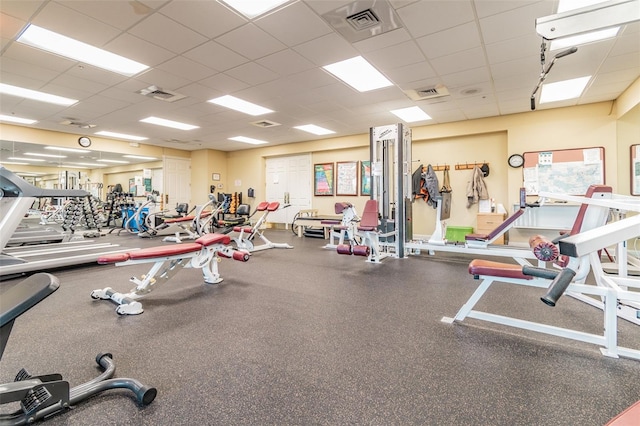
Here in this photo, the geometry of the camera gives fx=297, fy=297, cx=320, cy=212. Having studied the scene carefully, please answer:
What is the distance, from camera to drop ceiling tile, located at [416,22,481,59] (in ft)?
10.5

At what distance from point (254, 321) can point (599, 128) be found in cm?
684

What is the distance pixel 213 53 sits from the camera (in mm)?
3666

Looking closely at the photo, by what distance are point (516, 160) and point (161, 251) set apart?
6.59 metres

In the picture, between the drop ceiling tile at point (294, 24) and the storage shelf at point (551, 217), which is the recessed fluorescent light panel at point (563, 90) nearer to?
the storage shelf at point (551, 217)

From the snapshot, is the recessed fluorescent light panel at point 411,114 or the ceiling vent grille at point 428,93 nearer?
the ceiling vent grille at point 428,93

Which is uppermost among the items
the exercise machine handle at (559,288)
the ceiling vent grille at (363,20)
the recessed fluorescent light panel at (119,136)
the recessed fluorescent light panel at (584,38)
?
the recessed fluorescent light panel at (119,136)

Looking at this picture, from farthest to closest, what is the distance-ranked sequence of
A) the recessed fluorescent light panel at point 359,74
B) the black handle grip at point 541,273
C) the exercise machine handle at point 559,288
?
the recessed fluorescent light panel at point 359,74 → the black handle grip at point 541,273 → the exercise machine handle at point 559,288

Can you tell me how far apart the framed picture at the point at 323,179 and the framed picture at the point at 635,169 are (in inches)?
247

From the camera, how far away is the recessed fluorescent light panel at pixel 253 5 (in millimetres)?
2740

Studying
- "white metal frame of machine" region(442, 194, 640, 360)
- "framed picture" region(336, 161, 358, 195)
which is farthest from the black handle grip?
"framed picture" region(336, 161, 358, 195)

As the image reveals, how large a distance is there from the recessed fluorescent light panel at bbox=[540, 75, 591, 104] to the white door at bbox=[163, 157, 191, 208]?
10031 mm

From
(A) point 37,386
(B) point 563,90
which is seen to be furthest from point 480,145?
(A) point 37,386

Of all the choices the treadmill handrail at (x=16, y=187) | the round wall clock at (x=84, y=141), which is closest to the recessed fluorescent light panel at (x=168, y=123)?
the round wall clock at (x=84, y=141)

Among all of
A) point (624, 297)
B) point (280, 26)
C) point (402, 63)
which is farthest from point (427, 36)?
point (624, 297)
